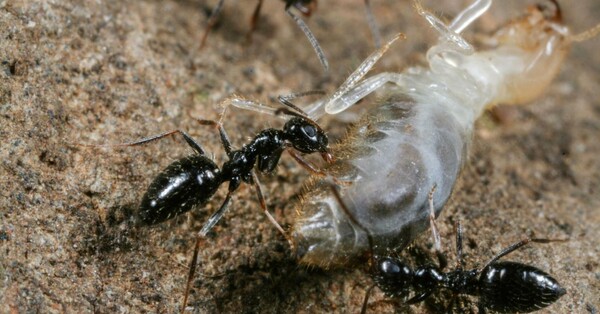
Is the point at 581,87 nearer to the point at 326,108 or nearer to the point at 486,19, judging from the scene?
the point at 486,19

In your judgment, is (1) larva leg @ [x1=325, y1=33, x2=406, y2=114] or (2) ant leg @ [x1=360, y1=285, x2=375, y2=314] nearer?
(2) ant leg @ [x1=360, y1=285, x2=375, y2=314]

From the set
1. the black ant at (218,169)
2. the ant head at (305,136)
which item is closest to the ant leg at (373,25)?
the black ant at (218,169)

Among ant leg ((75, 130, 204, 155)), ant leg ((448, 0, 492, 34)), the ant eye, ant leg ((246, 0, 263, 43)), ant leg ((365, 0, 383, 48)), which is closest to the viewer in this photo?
ant leg ((75, 130, 204, 155))

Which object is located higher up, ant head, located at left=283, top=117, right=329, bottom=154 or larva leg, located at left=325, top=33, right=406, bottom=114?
larva leg, located at left=325, top=33, right=406, bottom=114

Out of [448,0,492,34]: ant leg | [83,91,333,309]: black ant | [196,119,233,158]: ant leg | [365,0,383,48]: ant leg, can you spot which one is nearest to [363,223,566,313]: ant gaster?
[83,91,333,309]: black ant

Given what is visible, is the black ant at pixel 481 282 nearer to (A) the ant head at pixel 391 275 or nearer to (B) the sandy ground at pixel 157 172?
(A) the ant head at pixel 391 275

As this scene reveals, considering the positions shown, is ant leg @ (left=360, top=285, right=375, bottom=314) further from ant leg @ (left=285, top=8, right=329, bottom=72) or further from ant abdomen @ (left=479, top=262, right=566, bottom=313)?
ant leg @ (left=285, top=8, right=329, bottom=72)

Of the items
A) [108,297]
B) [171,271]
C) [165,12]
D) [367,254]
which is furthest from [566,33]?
[108,297]
